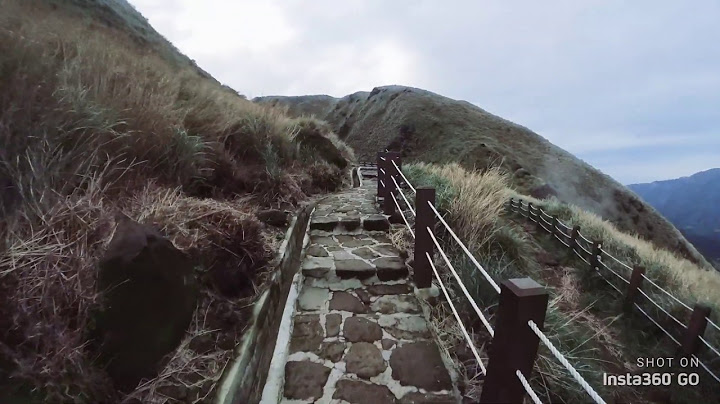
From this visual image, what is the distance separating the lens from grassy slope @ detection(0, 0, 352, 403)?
52.8 inches

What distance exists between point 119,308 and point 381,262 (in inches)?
107

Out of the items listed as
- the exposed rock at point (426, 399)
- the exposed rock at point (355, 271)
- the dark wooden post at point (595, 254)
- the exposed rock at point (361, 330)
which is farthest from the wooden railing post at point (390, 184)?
the dark wooden post at point (595, 254)

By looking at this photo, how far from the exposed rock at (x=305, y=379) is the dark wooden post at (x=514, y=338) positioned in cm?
129

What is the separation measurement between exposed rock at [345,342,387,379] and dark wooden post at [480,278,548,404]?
3.86 ft

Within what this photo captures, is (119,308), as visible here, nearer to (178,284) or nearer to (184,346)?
(178,284)

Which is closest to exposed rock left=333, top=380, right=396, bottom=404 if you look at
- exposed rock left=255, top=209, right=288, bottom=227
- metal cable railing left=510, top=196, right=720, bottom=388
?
exposed rock left=255, top=209, right=288, bottom=227

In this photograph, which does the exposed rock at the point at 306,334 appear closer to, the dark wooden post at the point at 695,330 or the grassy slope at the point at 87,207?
the grassy slope at the point at 87,207

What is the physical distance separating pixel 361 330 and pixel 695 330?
468 centimetres

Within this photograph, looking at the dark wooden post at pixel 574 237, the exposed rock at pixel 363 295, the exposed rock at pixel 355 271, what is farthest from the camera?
the dark wooden post at pixel 574 237

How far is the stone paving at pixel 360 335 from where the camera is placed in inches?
90.0

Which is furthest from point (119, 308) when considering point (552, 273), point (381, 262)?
point (552, 273)

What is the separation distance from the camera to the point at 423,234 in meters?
3.24

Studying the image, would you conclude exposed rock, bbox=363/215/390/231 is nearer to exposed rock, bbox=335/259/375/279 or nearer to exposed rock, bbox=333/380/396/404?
exposed rock, bbox=335/259/375/279

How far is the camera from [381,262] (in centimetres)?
387
